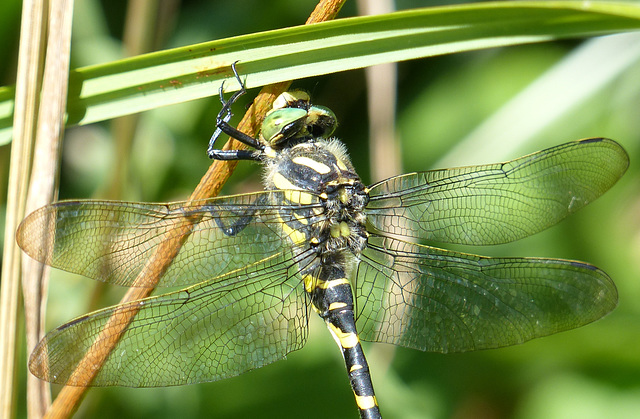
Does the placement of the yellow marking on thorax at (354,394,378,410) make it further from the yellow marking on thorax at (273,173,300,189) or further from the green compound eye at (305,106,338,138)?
the green compound eye at (305,106,338,138)

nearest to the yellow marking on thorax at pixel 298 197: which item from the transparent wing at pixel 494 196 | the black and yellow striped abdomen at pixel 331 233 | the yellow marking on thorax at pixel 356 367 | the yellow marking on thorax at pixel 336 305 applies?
the black and yellow striped abdomen at pixel 331 233

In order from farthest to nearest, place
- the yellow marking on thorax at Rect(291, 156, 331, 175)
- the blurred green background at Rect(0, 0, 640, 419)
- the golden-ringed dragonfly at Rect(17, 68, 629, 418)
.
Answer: the blurred green background at Rect(0, 0, 640, 419), the yellow marking on thorax at Rect(291, 156, 331, 175), the golden-ringed dragonfly at Rect(17, 68, 629, 418)

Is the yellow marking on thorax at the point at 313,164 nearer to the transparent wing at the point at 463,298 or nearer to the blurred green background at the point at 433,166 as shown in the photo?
the transparent wing at the point at 463,298

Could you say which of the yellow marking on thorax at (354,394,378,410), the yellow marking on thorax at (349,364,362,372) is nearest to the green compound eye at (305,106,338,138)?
the yellow marking on thorax at (349,364,362,372)

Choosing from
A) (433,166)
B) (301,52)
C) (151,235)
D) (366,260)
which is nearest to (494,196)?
(366,260)

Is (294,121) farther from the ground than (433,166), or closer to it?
closer to it

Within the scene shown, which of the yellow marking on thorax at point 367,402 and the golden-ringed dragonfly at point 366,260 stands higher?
the golden-ringed dragonfly at point 366,260

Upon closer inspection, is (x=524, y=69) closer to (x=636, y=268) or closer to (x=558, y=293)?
(x=636, y=268)

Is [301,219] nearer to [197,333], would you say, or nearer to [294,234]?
[294,234]
